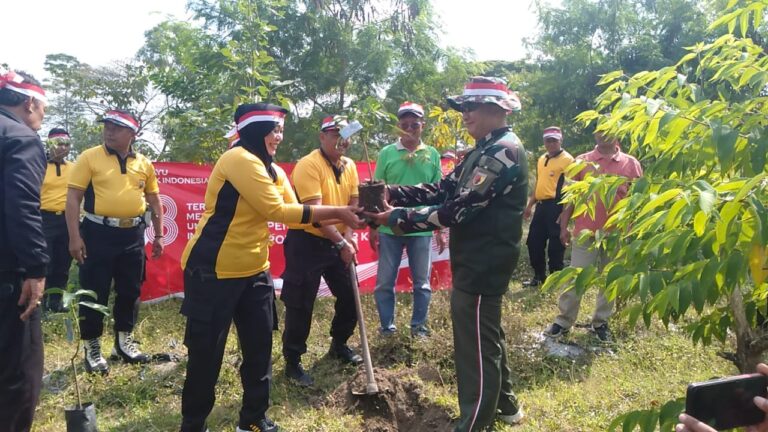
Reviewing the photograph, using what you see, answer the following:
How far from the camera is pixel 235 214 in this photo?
323 centimetres

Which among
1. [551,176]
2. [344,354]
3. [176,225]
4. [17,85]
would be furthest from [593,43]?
[17,85]

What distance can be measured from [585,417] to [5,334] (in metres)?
3.33

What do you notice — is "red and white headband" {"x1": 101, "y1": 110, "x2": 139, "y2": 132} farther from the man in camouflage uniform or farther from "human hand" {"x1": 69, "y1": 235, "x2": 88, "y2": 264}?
the man in camouflage uniform

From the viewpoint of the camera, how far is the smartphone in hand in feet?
3.81

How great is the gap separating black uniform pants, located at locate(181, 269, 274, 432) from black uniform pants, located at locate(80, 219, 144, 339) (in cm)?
163

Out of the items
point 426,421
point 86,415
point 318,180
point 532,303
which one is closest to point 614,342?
point 532,303

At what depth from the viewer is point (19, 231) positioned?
8.67 feet

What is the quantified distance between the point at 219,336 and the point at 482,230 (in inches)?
66.2

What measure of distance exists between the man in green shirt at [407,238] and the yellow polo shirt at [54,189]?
12.9 feet

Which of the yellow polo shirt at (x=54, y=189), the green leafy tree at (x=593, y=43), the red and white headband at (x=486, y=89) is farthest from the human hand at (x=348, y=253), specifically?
the green leafy tree at (x=593, y=43)

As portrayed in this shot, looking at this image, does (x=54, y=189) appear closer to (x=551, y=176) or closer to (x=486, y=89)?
(x=486, y=89)

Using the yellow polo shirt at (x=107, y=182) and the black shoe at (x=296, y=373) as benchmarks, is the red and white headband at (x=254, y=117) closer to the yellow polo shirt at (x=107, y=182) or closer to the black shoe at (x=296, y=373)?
the yellow polo shirt at (x=107, y=182)

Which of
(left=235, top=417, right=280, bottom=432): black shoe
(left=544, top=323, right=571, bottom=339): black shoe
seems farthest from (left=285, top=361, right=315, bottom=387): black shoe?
(left=544, top=323, right=571, bottom=339): black shoe

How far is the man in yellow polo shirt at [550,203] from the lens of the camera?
6724mm
